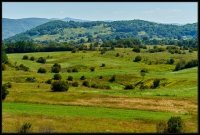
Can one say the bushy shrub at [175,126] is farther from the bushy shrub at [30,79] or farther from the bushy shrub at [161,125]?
the bushy shrub at [30,79]

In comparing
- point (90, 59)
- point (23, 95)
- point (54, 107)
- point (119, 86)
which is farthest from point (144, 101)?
point (90, 59)

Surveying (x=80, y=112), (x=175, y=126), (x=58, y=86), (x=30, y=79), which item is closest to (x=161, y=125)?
(x=175, y=126)

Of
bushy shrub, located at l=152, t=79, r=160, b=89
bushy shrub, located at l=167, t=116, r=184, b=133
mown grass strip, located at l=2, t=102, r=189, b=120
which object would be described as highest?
bushy shrub, located at l=167, t=116, r=184, b=133

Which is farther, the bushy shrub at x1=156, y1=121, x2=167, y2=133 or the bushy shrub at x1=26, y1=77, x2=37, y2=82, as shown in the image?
the bushy shrub at x1=26, y1=77, x2=37, y2=82

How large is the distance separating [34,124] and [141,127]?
10.9m

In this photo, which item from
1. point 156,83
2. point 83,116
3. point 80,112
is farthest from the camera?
point 156,83

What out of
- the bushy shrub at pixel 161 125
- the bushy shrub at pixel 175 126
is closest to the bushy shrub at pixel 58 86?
the bushy shrub at pixel 161 125

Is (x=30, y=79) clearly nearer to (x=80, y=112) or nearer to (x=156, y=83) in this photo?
(x=156, y=83)

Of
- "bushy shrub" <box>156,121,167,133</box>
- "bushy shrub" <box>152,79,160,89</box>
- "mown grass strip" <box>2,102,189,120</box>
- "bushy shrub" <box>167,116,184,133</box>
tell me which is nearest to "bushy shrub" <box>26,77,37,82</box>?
"bushy shrub" <box>152,79,160,89</box>

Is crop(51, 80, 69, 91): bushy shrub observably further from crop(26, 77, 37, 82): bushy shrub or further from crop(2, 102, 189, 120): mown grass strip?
crop(26, 77, 37, 82): bushy shrub

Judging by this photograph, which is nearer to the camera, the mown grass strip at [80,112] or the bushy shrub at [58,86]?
the mown grass strip at [80,112]

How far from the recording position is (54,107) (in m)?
54.0

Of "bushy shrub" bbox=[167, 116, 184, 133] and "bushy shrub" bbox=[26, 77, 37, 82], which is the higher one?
"bushy shrub" bbox=[167, 116, 184, 133]

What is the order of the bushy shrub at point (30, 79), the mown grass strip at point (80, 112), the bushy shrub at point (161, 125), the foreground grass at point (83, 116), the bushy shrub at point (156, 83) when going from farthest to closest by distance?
the bushy shrub at point (30, 79), the bushy shrub at point (156, 83), the mown grass strip at point (80, 112), the foreground grass at point (83, 116), the bushy shrub at point (161, 125)
